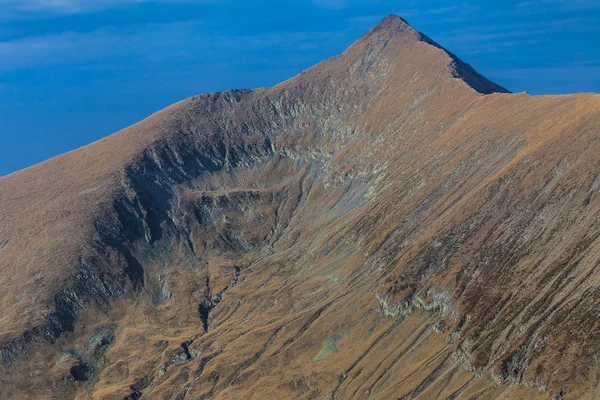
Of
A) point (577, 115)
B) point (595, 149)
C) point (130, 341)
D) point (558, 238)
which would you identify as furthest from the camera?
point (130, 341)

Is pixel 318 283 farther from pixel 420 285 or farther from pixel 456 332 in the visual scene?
pixel 456 332

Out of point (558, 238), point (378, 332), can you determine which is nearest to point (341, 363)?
point (378, 332)

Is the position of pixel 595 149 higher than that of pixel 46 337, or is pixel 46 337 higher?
pixel 595 149

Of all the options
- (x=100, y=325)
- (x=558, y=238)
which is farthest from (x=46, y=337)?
(x=558, y=238)

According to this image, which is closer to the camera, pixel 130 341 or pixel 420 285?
pixel 420 285

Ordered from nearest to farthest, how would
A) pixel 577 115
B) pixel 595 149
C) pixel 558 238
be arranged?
pixel 558 238 → pixel 595 149 → pixel 577 115

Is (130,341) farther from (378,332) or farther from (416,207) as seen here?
(416,207)

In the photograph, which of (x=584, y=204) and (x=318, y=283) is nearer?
(x=584, y=204)

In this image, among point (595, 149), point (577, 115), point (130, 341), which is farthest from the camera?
point (130, 341)

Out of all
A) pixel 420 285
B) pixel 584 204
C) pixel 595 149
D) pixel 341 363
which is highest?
pixel 595 149
